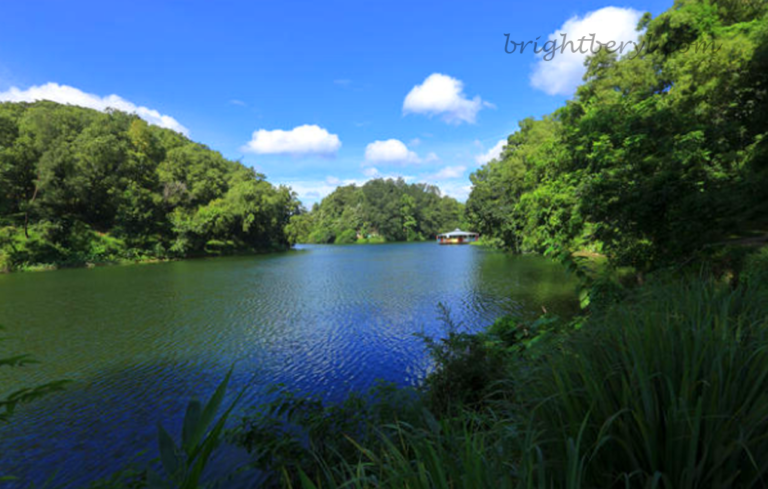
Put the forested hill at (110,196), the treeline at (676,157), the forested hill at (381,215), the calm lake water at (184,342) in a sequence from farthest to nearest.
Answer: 1. the forested hill at (381,215)
2. the forested hill at (110,196)
3. the treeline at (676,157)
4. the calm lake water at (184,342)

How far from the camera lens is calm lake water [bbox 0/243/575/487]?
521 centimetres

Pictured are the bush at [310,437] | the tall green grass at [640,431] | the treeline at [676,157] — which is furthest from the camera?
the treeline at [676,157]

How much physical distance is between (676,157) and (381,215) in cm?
8185

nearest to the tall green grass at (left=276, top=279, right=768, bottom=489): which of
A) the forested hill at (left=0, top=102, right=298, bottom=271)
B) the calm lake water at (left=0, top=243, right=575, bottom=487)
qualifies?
the calm lake water at (left=0, top=243, right=575, bottom=487)

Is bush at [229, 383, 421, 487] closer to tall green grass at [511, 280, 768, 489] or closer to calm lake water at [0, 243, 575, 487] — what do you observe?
calm lake water at [0, 243, 575, 487]

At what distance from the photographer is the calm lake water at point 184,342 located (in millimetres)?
5211

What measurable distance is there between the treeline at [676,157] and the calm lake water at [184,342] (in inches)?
176

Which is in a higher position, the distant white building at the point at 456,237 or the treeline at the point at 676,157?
the treeline at the point at 676,157

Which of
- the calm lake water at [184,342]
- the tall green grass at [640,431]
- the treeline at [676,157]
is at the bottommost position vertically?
the calm lake water at [184,342]

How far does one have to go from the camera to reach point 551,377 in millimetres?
2072

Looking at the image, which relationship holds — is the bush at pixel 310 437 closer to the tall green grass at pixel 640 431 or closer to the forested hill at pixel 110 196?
the tall green grass at pixel 640 431

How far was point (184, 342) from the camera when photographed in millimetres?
9383

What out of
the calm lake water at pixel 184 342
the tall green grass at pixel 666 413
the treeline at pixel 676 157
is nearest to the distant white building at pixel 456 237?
the calm lake water at pixel 184 342

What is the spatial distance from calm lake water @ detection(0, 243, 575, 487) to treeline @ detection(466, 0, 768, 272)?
14.6ft
